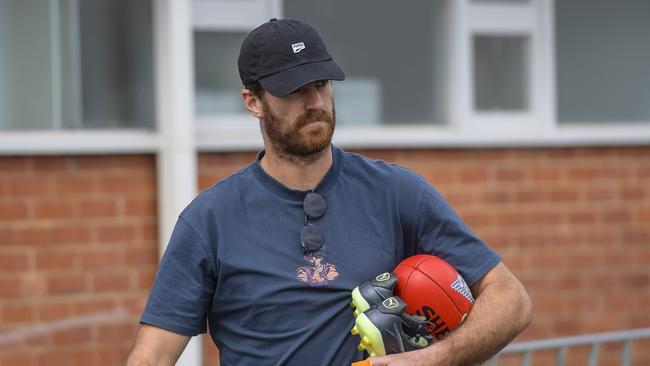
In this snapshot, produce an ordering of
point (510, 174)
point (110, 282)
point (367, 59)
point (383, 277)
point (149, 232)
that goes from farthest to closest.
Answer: point (510, 174)
point (367, 59)
point (149, 232)
point (110, 282)
point (383, 277)

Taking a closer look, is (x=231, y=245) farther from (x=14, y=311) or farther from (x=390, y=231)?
(x=14, y=311)

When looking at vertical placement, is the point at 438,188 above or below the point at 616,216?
above

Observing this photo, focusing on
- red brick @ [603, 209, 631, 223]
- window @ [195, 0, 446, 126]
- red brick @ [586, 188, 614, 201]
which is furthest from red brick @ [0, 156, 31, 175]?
red brick @ [603, 209, 631, 223]

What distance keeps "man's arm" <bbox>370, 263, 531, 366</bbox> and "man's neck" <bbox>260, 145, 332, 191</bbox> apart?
57 centimetres

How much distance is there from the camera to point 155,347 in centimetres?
345

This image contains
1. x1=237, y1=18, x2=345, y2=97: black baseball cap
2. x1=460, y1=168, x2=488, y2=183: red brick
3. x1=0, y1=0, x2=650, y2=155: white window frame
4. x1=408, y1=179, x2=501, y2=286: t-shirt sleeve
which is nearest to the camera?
x1=237, y1=18, x2=345, y2=97: black baseball cap

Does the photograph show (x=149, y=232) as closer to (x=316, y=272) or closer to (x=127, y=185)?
(x=127, y=185)

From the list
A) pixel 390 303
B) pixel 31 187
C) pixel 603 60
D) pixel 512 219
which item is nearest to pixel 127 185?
pixel 31 187

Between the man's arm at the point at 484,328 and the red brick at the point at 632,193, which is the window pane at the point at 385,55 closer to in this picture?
the red brick at the point at 632,193

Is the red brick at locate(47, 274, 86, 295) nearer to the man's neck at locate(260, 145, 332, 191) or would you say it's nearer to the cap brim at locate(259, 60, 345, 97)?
the man's neck at locate(260, 145, 332, 191)

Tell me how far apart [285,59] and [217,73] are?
3.22m

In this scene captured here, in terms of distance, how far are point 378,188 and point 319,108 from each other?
0.31 metres

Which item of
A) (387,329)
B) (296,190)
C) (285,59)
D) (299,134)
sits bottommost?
(387,329)

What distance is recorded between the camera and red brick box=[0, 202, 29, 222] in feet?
19.7
